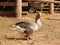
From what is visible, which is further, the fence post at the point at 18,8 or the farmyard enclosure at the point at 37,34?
the fence post at the point at 18,8

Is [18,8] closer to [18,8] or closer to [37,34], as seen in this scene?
[18,8]

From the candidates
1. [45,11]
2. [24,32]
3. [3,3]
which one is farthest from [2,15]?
[24,32]

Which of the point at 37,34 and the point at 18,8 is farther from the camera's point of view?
the point at 18,8

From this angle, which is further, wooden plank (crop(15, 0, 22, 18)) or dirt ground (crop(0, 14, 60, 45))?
wooden plank (crop(15, 0, 22, 18))

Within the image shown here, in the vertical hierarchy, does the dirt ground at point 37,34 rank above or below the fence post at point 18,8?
below

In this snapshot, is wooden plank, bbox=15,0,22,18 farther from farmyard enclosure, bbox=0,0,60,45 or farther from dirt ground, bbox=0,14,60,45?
dirt ground, bbox=0,14,60,45

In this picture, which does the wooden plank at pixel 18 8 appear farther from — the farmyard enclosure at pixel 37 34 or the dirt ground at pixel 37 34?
the dirt ground at pixel 37 34

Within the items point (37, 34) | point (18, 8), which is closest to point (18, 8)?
point (18, 8)

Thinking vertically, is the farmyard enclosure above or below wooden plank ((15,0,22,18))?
below

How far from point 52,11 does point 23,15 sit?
151 centimetres

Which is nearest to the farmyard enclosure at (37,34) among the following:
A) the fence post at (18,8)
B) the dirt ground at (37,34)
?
the dirt ground at (37,34)

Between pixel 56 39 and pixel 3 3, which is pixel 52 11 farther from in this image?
pixel 56 39

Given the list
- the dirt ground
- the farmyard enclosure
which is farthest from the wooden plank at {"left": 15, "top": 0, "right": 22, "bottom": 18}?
the dirt ground

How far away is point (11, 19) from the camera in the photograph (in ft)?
35.6
